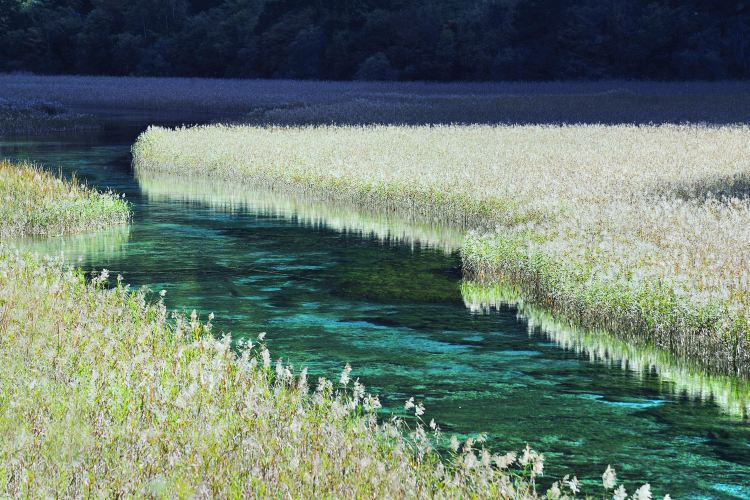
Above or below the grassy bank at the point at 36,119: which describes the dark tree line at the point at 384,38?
above

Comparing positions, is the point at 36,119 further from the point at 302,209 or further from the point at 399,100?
the point at 302,209

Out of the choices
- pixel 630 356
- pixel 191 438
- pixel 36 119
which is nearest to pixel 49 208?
pixel 630 356

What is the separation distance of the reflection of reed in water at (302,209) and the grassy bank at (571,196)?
605mm

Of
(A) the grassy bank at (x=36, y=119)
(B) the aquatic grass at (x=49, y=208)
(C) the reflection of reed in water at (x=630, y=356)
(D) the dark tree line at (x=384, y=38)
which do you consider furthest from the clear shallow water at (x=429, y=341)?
(D) the dark tree line at (x=384, y=38)

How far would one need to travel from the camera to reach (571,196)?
22125 mm

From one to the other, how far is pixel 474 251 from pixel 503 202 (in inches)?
200

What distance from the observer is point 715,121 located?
42.9 meters

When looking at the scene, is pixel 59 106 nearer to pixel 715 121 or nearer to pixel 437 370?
pixel 715 121

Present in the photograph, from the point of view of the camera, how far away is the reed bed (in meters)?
6.61

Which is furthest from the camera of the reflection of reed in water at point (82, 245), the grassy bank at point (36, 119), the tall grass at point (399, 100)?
the grassy bank at point (36, 119)

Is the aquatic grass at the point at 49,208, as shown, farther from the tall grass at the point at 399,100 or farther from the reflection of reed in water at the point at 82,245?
the tall grass at the point at 399,100

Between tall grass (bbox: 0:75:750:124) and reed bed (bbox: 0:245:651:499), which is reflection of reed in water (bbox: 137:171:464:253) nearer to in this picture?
reed bed (bbox: 0:245:651:499)

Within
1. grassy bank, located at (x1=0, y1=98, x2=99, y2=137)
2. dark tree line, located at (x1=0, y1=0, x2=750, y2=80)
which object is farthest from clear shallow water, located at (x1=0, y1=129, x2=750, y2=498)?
dark tree line, located at (x1=0, y1=0, x2=750, y2=80)

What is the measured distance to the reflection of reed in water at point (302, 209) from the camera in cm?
2180
